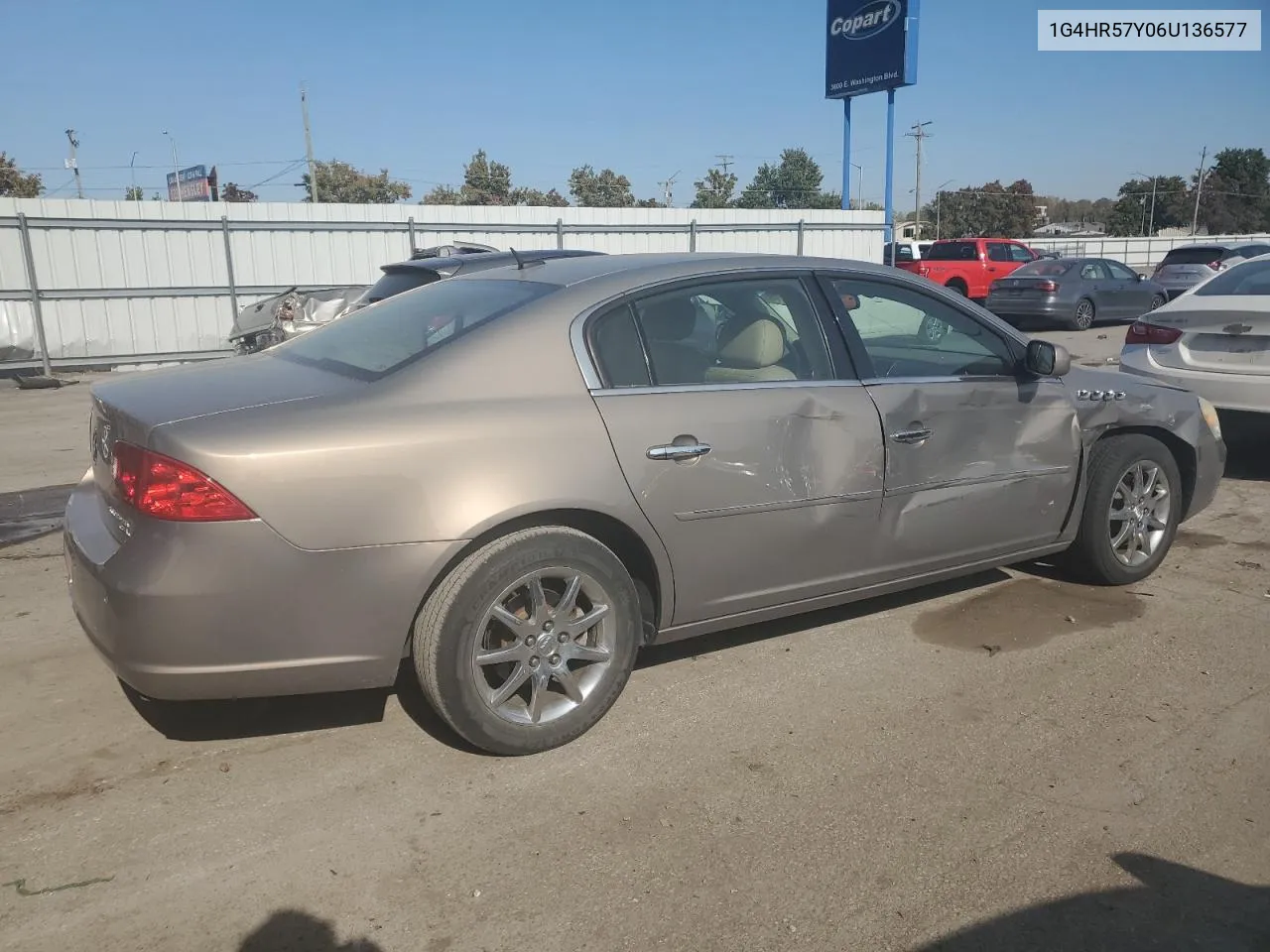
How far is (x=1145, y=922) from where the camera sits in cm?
246

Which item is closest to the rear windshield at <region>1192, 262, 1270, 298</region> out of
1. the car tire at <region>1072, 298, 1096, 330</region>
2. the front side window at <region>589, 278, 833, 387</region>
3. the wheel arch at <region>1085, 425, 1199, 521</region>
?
the wheel arch at <region>1085, 425, 1199, 521</region>

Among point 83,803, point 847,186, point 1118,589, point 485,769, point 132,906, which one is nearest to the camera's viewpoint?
point 132,906

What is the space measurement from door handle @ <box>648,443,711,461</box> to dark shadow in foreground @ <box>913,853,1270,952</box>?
63.8 inches

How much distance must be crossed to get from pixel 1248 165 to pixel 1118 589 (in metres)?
111

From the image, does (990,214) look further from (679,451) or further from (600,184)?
(679,451)

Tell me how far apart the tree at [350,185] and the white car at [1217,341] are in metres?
70.7

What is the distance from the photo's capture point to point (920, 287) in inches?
165

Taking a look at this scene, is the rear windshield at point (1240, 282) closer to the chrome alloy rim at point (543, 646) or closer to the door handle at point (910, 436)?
the door handle at point (910, 436)

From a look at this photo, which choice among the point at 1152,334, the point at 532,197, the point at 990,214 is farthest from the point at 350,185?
the point at 1152,334

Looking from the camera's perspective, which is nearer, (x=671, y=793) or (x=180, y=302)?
(x=671, y=793)

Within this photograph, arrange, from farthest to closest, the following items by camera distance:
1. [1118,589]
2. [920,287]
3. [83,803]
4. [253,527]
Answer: [1118,589], [920,287], [83,803], [253,527]

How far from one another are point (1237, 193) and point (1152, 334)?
106m

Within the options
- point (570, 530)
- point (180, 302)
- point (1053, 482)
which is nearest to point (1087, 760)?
point (1053, 482)

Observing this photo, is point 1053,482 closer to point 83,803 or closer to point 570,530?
point 570,530
